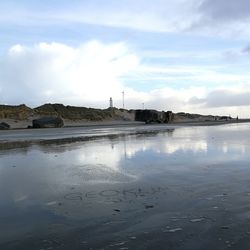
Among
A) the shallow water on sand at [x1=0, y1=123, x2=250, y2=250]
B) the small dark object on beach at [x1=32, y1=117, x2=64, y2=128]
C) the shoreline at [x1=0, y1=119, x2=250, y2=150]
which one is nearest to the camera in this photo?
the shallow water on sand at [x1=0, y1=123, x2=250, y2=250]

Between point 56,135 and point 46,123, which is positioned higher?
point 46,123

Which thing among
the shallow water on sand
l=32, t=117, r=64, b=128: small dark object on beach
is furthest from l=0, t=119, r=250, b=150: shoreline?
the shallow water on sand

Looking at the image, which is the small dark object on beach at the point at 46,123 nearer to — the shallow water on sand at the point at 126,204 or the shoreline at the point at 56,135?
the shoreline at the point at 56,135

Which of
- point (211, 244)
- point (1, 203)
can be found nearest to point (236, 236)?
point (211, 244)

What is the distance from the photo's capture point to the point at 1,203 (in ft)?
25.4

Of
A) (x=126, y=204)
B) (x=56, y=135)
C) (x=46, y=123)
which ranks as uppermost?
(x=46, y=123)

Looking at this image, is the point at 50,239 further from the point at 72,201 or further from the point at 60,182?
the point at 60,182

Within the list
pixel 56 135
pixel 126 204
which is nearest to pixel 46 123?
pixel 56 135

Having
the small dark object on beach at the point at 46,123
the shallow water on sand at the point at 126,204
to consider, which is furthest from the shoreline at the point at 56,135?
the shallow water on sand at the point at 126,204

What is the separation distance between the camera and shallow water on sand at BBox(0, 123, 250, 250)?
553 cm

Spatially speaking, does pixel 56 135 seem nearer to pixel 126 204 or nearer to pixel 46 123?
pixel 46 123

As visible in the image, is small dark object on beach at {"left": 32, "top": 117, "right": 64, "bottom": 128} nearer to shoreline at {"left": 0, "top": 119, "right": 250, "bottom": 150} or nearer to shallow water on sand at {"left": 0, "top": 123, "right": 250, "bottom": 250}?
shoreline at {"left": 0, "top": 119, "right": 250, "bottom": 150}

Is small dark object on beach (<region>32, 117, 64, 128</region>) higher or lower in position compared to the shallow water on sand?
higher

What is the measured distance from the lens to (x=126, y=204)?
24.2 feet
